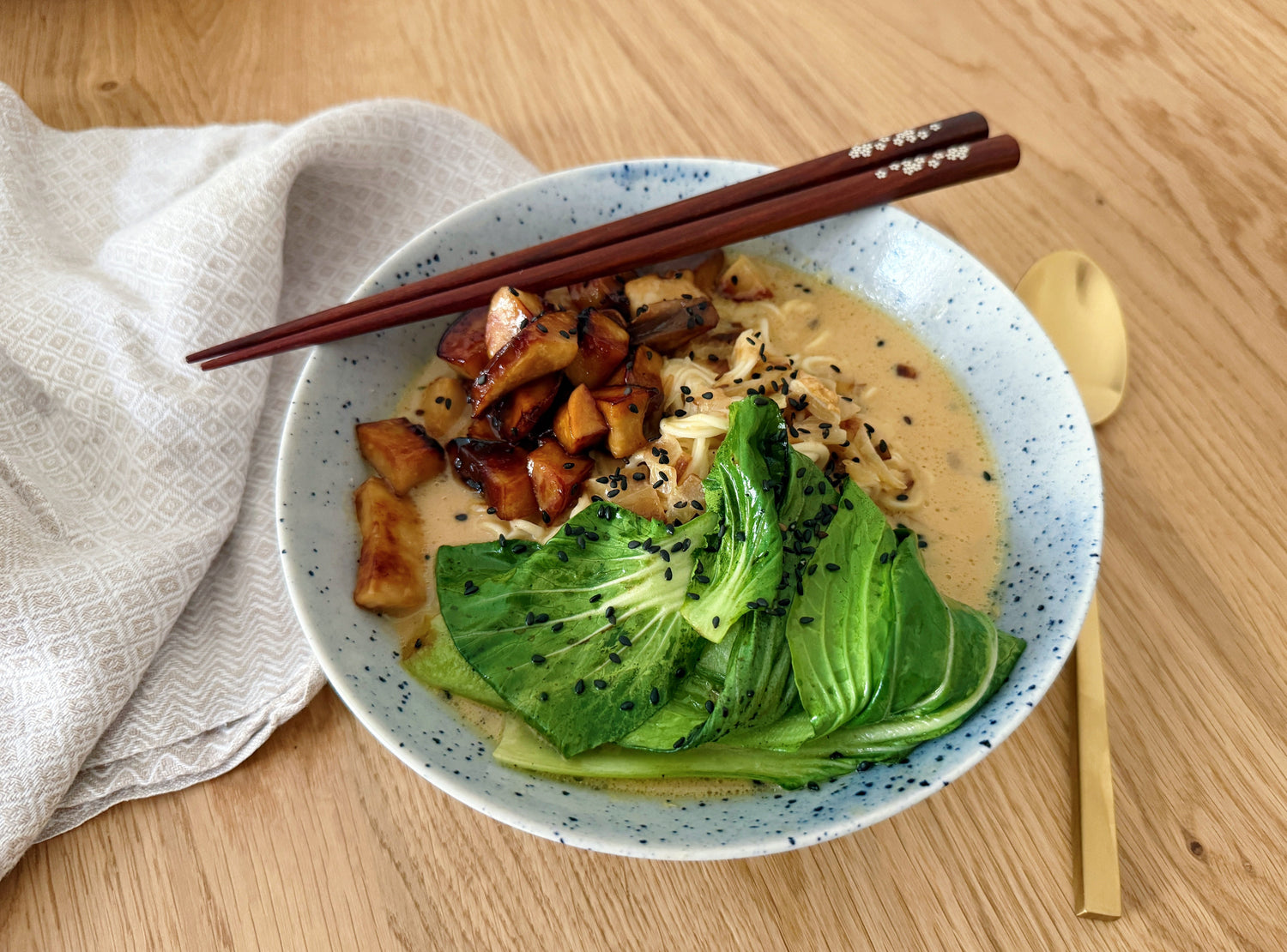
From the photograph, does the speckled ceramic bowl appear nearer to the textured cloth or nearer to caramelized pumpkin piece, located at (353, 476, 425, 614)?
caramelized pumpkin piece, located at (353, 476, 425, 614)

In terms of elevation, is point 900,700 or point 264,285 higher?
point 900,700

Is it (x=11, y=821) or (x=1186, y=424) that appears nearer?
(x=11, y=821)

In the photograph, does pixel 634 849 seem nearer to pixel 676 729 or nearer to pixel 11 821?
pixel 676 729

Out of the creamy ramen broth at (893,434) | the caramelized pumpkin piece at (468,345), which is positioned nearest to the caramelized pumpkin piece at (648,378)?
the creamy ramen broth at (893,434)

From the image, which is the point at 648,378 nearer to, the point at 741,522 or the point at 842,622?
the point at 741,522

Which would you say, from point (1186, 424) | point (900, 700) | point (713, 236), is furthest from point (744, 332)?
point (1186, 424)

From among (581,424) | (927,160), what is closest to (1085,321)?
(927,160)
